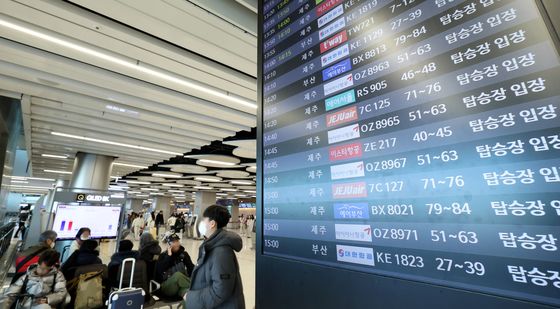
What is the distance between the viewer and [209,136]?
7070mm

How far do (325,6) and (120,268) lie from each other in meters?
3.95

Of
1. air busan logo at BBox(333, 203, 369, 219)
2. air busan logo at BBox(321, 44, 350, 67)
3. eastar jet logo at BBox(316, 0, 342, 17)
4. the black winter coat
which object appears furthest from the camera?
the black winter coat

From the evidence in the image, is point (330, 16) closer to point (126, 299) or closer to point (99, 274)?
point (126, 299)

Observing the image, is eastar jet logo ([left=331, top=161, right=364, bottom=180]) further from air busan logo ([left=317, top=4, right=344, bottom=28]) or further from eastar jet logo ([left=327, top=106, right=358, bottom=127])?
air busan logo ([left=317, top=4, right=344, bottom=28])

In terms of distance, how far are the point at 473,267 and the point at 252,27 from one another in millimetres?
2721

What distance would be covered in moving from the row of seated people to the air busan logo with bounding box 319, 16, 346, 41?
3412mm

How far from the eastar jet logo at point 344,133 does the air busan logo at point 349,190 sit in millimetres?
188

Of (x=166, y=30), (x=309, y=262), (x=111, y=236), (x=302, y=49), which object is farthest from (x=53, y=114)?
(x=309, y=262)

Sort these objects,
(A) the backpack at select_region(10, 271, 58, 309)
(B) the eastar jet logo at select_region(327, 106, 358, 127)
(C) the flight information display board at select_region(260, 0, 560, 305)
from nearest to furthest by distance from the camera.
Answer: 1. (C) the flight information display board at select_region(260, 0, 560, 305)
2. (B) the eastar jet logo at select_region(327, 106, 358, 127)
3. (A) the backpack at select_region(10, 271, 58, 309)

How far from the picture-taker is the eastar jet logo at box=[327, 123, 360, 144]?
1.10 m

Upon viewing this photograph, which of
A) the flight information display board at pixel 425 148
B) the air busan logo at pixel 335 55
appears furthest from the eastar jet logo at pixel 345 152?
the air busan logo at pixel 335 55

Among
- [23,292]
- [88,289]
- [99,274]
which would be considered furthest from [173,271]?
[23,292]

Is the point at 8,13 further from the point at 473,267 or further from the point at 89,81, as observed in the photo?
the point at 473,267

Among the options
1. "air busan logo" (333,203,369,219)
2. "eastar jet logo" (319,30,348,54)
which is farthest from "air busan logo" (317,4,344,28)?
"air busan logo" (333,203,369,219)
